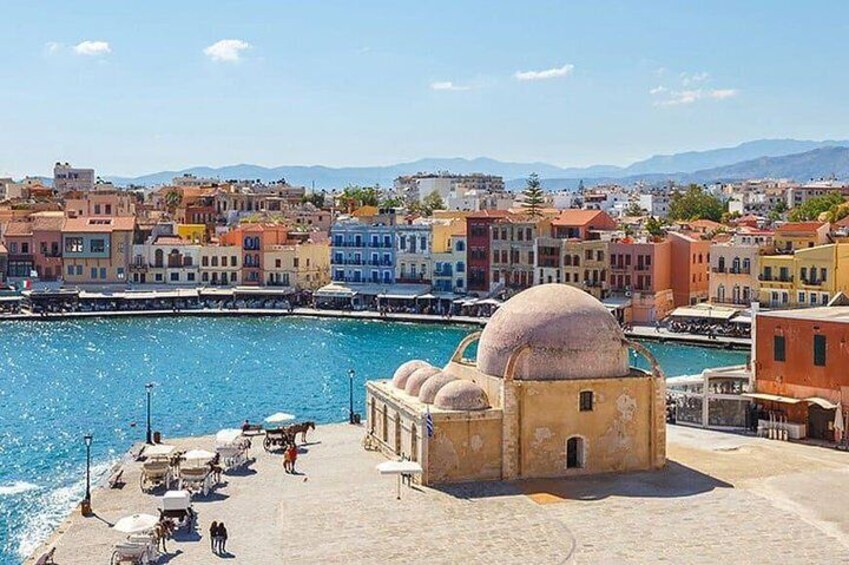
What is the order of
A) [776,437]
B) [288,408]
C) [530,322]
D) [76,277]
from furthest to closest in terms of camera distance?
[76,277] → [288,408] → [776,437] → [530,322]

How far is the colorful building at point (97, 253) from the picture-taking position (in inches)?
4139

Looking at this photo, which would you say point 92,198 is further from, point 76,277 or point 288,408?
point 288,408

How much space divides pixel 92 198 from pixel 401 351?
5571 cm

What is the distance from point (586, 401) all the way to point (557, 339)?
2.17 meters

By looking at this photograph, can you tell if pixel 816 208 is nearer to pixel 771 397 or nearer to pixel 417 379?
pixel 771 397

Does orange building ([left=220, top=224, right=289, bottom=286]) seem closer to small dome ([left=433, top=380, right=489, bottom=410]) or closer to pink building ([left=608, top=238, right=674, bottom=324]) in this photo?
pink building ([left=608, top=238, right=674, bottom=324])

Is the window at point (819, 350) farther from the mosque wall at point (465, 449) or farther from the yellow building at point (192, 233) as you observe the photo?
the yellow building at point (192, 233)

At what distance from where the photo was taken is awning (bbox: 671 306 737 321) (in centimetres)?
8194

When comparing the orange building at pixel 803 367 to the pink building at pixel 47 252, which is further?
the pink building at pixel 47 252

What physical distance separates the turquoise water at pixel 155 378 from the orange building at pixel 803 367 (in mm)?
18825

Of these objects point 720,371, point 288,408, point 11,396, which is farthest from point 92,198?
point 720,371

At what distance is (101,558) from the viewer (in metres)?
28.4

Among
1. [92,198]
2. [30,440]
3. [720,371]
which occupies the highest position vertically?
[92,198]

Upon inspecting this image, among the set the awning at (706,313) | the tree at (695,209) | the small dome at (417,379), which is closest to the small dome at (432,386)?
the small dome at (417,379)
